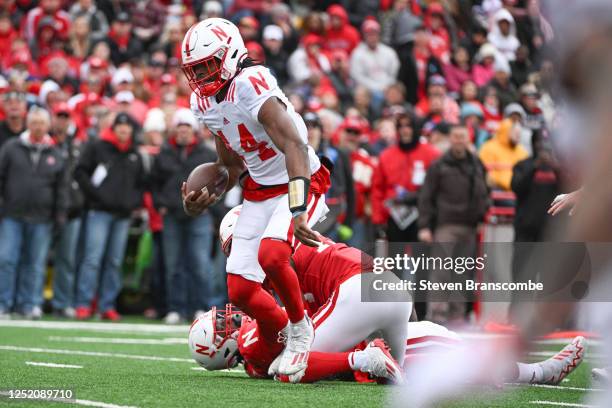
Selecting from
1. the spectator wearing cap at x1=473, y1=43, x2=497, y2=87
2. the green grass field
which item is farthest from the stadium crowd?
the green grass field

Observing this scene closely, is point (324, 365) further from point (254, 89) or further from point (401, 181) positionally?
point (401, 181)

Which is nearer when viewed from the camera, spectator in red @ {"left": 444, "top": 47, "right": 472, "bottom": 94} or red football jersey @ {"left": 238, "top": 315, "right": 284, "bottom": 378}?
red football jersey @ {"left": 238, "top": 315, "right": 284, "bottom": 378}

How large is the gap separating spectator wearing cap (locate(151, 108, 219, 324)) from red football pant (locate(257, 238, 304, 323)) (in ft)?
→ 20.3

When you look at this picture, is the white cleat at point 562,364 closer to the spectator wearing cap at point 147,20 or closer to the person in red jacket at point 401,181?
the person in red jacket at point 401,181

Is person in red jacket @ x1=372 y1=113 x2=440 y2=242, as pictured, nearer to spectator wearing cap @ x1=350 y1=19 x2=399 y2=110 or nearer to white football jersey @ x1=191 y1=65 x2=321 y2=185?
spectator wearing cap @ x1=350 y1=19 x2=399 y2=110

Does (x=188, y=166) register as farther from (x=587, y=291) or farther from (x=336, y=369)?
(x=587, y=291)

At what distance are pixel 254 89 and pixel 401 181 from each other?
5954 mm

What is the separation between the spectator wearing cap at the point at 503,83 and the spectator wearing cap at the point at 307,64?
2.47 m

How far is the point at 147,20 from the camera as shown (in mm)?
18219

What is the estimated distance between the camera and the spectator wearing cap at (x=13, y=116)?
12781 mm

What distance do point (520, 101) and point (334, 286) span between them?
29.0 ft

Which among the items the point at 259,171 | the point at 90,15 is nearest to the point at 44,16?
the point at 90,15

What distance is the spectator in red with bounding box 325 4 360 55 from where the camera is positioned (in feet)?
59.2

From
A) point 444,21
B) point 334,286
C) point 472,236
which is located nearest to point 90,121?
point 472,236
